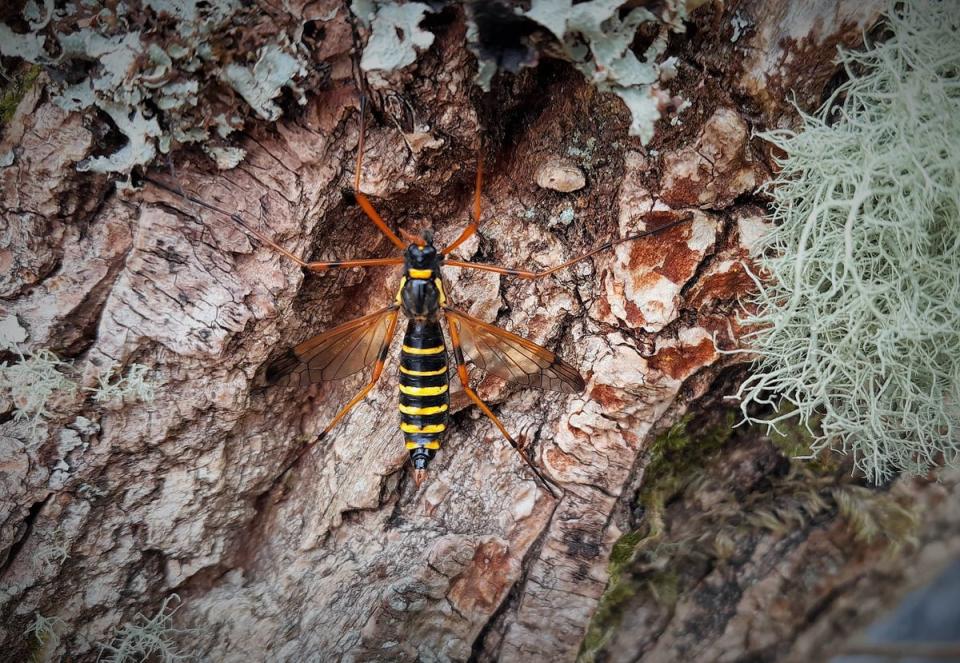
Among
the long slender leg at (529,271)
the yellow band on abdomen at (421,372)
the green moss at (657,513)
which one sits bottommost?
the green moss at (657,513)

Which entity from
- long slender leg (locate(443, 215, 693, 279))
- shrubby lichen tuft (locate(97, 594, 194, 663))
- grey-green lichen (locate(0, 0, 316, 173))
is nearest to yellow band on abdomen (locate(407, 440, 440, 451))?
long slender leg (locate(443, 215, 693, 279))

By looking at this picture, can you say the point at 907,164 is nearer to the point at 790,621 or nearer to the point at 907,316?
the point at 907,316

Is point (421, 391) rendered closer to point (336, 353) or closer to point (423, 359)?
point (423, 359)

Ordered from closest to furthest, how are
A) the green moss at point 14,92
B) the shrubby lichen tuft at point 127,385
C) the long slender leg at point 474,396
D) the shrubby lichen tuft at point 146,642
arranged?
the green moss at point 14,92
the shrubby lichen tuft at point 127,385
the shrubby lichen tuft at point 146,642
the long slender leg at point 474,396

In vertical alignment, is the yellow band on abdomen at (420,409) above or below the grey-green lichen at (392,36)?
below

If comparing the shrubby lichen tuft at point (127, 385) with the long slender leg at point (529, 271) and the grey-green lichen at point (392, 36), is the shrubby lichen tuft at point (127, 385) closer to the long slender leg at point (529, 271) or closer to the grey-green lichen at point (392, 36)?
the long slender leg at point (529, 271)

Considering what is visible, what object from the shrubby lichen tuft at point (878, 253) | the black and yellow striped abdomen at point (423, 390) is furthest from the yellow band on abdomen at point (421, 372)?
the shrubby lichen tuft at point (878, 253)

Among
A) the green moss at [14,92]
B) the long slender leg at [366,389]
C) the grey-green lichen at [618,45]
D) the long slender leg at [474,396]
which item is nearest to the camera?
the grey-green lichen at [618,45]
